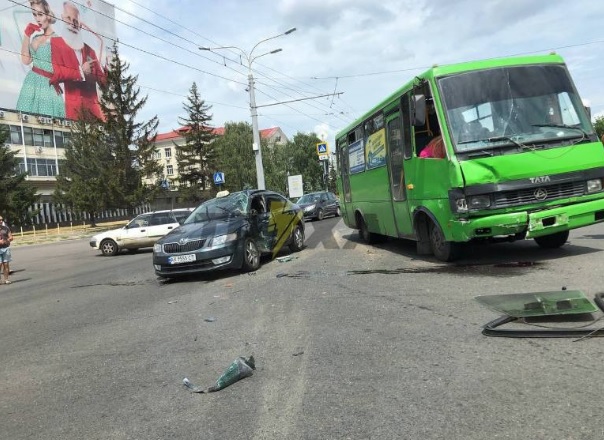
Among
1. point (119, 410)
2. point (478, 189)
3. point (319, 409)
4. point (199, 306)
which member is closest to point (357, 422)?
point (319, 409)

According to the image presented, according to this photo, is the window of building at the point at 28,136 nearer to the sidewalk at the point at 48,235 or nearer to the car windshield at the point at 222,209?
the sidewalk at the point at 48,235

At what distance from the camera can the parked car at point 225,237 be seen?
32.0 feet

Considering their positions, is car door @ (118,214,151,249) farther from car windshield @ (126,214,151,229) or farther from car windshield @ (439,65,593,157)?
car windshield @ (439,65,593,157)

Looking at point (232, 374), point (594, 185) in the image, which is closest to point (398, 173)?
point (594, 185)

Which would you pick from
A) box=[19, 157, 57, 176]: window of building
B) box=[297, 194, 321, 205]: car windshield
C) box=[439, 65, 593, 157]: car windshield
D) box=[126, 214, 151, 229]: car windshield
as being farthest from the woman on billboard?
box=[439, 65, 593, 157]: car windshield

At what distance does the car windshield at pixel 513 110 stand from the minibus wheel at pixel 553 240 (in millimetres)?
1894

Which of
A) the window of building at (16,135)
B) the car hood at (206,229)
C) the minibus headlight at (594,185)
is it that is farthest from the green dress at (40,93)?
the minibus headlight at (594,185)

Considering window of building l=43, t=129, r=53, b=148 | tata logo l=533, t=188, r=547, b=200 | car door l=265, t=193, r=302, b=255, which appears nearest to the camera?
tata logo l=533, t=188, r=547, b=200

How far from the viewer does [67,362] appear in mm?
5406

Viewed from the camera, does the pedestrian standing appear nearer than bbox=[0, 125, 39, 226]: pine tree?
Yes

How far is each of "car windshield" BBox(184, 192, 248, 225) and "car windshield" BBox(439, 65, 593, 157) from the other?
15.6 ft

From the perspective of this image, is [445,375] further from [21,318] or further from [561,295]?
[21,318]

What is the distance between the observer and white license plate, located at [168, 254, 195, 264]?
31.9ft

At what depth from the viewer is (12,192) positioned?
43844mm
